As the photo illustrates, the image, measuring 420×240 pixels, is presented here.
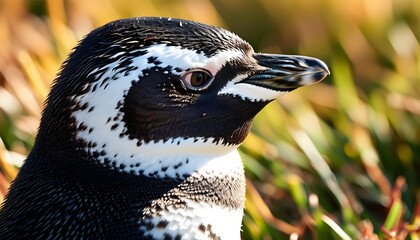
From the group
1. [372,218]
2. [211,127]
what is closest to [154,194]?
[211,127]

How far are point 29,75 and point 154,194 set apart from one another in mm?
1665

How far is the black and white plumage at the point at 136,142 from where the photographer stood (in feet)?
7.97

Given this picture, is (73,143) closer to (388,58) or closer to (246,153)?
(246,153)

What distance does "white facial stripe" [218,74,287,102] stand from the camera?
102 inches

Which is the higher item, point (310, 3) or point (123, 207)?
point (123, 207)

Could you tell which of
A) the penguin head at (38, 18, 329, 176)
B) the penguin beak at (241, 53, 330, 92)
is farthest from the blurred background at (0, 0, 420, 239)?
the penguin head at (38, 18, 329, 176)

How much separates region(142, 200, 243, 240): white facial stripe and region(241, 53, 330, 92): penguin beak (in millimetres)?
405

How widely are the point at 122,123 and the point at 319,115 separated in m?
2.62

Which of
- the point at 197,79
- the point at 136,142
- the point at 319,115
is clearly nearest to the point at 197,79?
the point at 197,79

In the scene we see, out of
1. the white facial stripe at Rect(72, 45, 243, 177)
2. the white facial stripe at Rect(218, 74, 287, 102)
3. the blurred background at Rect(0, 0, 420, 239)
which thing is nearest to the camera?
the white facial stripe at Rect(72, 45, 243, 177)

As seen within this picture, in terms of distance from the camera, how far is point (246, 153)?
4051 millimetres

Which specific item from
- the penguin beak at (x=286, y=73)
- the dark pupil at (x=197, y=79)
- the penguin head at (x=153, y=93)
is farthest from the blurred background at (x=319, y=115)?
the dark pupil at (x=197, y=79)

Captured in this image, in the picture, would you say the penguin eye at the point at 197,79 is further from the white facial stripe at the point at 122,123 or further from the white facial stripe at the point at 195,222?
the white facial stripe at the point at 195,222

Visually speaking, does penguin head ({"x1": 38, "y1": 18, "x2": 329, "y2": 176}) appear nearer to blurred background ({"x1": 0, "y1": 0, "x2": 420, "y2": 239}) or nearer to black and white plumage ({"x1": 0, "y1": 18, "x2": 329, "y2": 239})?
black and white plumage ({"x1": 0, "y1": 18, "x2": 329, "y2": 239})
